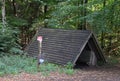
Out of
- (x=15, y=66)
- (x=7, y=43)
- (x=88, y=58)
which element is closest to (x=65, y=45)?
(x=88, y=58)

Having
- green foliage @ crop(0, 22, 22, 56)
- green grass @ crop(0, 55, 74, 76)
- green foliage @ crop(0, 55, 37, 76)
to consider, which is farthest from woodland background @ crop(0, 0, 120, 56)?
green grass @ crop(0, 55, 74, 76)

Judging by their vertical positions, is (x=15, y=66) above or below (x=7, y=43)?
below

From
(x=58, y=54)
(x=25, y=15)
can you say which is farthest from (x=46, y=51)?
Result: (x=25, y=15)

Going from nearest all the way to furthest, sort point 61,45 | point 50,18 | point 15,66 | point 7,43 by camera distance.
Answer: point 15,66
point 61,45
point 7,43
point 50,18

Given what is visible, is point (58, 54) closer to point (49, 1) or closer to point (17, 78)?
point (17, 78)

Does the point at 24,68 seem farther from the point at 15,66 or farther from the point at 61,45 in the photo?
the point at 61,45

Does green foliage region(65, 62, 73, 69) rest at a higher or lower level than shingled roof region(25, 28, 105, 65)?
lower

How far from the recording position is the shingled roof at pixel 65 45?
39.8 feet

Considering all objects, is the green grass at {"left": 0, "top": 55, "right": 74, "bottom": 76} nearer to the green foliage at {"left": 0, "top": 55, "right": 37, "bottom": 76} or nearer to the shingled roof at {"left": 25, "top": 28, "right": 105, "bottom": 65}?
the green foliage at {"left": 0, "top": 55, "right": 37, "bottom": 76}

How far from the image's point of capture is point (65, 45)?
12.8m

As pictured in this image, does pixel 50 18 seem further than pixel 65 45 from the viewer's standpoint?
Yes

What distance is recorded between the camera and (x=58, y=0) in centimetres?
1833

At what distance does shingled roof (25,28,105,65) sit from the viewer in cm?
1212

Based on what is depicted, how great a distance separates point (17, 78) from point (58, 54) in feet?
13.9
